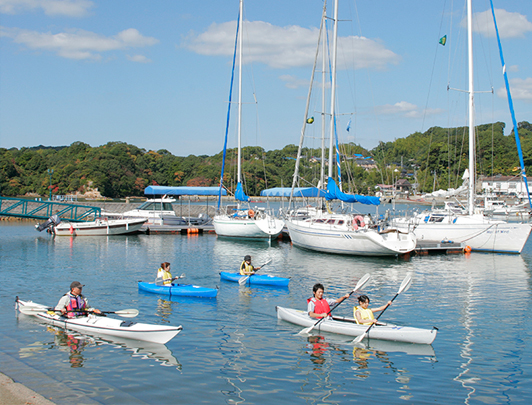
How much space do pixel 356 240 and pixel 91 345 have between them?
19.2 m

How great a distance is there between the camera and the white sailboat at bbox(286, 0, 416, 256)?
28.9m

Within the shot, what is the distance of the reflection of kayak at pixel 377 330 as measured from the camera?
13188 millimetres

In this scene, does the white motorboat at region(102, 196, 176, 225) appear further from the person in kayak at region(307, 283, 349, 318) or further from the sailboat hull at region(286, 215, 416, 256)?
the person in kayak at region(307, 283, 349, 318)

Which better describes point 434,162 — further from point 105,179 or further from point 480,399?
point 480,399

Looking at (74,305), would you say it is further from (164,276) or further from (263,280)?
(263,280)

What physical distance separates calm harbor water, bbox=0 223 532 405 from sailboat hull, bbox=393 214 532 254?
6.99 metres

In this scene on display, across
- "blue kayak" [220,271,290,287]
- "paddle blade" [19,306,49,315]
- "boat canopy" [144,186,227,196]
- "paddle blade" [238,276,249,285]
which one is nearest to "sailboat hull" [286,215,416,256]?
"blue kayak" [220,271,290,287]

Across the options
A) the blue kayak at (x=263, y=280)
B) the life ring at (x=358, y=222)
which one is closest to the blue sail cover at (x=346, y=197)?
the life ring at (x=358, y=222)

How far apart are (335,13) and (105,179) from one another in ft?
295

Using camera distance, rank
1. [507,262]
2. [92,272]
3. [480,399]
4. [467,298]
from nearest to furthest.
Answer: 1. [480,399]
2. [467,298]
3. [92,272]
4. [507,262]

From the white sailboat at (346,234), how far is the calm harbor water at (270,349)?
4.09 m

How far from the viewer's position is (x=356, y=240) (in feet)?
96.0

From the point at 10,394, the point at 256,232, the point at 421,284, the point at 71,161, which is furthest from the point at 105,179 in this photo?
the point at 10,394

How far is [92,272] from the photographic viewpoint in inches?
968
